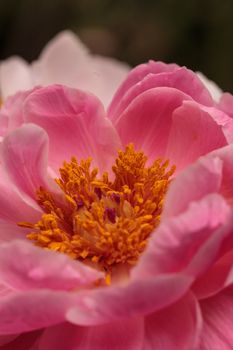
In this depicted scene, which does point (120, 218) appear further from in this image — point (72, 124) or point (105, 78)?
point (105, 78)

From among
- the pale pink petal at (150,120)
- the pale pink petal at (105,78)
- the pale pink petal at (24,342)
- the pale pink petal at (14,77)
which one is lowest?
the pale pink petal at (14,77)

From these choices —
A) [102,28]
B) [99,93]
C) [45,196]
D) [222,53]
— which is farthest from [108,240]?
[102,28]

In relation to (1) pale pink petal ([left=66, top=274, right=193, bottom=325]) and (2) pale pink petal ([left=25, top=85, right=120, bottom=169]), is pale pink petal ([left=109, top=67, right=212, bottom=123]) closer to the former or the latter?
(2) pale pink petal ([left=25, top=85, right=120, bottom=169])

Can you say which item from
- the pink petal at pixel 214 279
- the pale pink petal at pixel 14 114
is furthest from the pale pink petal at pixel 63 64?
the pink petal at pixel 214 279

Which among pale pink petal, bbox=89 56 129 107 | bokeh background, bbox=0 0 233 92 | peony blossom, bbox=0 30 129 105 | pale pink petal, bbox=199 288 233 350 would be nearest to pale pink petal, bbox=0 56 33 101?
peony blossom, bbox=0 30 129 105

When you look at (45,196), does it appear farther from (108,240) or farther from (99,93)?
(99,93)

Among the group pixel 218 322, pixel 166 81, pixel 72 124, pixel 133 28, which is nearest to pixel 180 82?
pixel 166 81

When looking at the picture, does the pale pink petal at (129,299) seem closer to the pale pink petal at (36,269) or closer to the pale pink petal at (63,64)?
the pale pink petal at (36,269)
